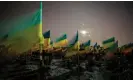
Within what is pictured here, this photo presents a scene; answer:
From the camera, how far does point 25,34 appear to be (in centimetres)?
249

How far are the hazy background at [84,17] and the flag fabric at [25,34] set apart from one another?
84mm

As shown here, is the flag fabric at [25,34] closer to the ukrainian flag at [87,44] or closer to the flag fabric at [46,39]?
the flag fabric at [46,39]

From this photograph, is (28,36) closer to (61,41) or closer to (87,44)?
(61,41)

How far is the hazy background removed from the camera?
8.31 feet

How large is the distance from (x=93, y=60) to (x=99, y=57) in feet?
0.32

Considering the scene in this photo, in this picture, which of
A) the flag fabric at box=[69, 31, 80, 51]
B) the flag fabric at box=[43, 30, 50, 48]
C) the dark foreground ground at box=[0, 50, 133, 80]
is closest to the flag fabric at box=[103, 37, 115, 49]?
the dark foreground ground at box=[0, 50, 133, 80]

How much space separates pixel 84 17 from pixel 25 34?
2.88ft

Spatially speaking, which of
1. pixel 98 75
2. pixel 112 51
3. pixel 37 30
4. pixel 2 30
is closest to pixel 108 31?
pixel 112 51

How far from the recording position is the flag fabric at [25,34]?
2465 millimetres

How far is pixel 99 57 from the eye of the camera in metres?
2.63

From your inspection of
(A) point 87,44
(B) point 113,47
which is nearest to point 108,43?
(B) point 113,47

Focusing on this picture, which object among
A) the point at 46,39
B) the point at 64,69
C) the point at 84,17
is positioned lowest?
the point at 64,69

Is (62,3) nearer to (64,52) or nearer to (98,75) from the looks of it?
(64,52)

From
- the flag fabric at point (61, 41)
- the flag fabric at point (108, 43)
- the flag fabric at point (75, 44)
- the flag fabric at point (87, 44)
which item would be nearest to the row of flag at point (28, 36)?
the flag fabric at point (61, 41)
